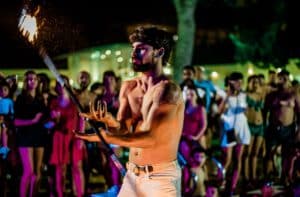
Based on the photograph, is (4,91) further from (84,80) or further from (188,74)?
(188,74)

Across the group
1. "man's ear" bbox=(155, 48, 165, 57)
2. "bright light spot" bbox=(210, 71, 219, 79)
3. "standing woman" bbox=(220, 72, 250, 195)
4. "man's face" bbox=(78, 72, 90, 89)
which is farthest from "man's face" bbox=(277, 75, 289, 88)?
"bright light spot" bbox=(210, 71, 219, 79)

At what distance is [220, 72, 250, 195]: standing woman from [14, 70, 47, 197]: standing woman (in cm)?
312

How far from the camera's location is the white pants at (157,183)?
5.45 m

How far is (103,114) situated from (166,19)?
76.4 ft

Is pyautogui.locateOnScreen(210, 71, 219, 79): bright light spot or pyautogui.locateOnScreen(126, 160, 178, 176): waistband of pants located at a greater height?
pyautogui.locateOnScreen(210, 71, 219, 79): bright light spot

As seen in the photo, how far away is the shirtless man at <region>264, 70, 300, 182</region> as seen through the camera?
11039 mm

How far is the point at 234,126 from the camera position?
11289mm

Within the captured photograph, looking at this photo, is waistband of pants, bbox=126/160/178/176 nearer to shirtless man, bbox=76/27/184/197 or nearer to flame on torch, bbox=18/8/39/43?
shirtless man, bbox=76/27/184/197

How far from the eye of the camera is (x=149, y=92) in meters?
5.51

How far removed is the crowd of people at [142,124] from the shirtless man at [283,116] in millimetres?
16

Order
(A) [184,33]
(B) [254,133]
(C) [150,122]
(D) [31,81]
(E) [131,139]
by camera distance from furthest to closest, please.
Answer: (A) [184,33], (B) [254,133], (D) [31,81], (C) [150,122], (E) [131,139]

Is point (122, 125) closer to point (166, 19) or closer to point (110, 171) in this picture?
point (110, 171)

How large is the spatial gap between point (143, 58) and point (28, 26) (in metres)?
0.93

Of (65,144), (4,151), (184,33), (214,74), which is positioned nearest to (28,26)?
(4,151)
